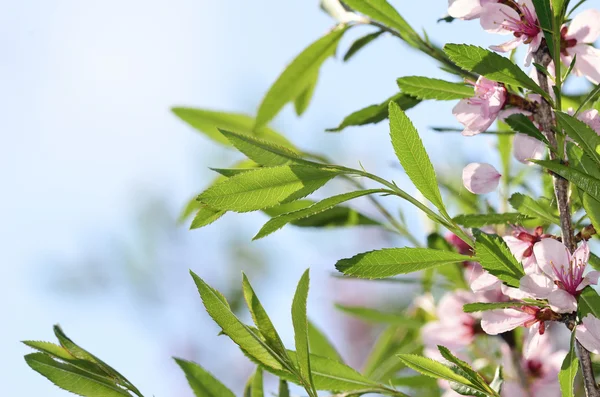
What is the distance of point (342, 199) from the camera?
0.77 metres

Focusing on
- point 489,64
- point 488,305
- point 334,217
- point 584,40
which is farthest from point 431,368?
point 334,217

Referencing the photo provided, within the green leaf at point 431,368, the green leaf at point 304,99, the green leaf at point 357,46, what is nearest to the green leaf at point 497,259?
the green leaf at point 431,368

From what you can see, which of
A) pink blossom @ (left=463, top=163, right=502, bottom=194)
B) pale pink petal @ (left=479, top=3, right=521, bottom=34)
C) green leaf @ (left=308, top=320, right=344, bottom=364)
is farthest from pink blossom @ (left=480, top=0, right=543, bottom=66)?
green leaf @ (left=308, top=320, right=344, bottom=364)

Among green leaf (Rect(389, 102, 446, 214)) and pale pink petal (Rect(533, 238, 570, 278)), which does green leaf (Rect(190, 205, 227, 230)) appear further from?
pale pink petal (Rect(533, 238, 570, 278))

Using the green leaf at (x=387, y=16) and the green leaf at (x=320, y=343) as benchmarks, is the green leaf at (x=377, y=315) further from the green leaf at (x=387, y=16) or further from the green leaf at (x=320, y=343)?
the green leaf at (x=387, y=16)

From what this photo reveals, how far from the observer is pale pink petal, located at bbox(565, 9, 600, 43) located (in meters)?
0.88

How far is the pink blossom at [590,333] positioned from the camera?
28.2 inches

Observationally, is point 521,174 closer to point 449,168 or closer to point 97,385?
point 449,168

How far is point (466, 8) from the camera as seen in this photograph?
854 mm

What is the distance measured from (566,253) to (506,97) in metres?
0.19

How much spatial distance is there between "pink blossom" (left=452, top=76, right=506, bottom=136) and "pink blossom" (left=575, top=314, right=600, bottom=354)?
240mm

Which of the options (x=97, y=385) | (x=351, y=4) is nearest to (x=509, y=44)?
(x=351, y=4)

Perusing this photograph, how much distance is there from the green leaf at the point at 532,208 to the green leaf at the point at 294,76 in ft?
1.42

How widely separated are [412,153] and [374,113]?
22 cm
